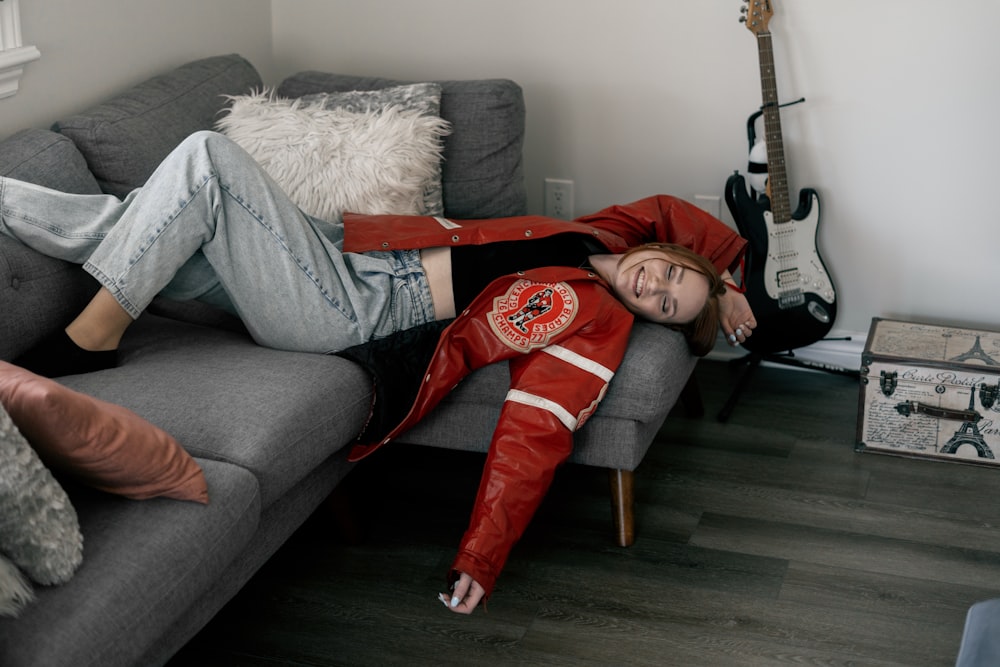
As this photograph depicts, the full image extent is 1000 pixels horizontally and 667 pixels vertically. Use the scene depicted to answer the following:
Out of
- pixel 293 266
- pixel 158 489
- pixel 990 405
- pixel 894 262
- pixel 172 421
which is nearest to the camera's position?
pixel 158 489

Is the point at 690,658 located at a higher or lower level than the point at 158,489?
lower

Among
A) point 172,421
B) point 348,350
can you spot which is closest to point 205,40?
point 348,350

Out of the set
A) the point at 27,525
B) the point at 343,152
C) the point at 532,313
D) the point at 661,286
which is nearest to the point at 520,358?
the point at 532,313

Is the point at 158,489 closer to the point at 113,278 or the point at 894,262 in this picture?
the point at 113,278

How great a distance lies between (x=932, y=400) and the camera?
97.0 inches

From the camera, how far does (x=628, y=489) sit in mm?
2135

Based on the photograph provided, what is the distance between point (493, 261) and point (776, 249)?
900 mm

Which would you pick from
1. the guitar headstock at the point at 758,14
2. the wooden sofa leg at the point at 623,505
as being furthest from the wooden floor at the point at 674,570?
the guitar headstock at the point at 758,14

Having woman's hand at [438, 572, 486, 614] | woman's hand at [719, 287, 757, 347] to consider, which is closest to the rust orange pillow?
woman's hand at [438, 572, 486, 614]

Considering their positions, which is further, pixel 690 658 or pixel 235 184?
pixel 235 184

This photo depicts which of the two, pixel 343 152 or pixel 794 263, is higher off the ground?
pixel 343 152

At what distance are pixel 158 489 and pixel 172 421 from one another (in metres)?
0.26

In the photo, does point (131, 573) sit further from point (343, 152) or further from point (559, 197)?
point (559, 197)

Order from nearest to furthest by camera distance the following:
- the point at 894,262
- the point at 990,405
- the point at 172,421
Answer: the point at 172,421
the point at 990,405
the point at 894,262
